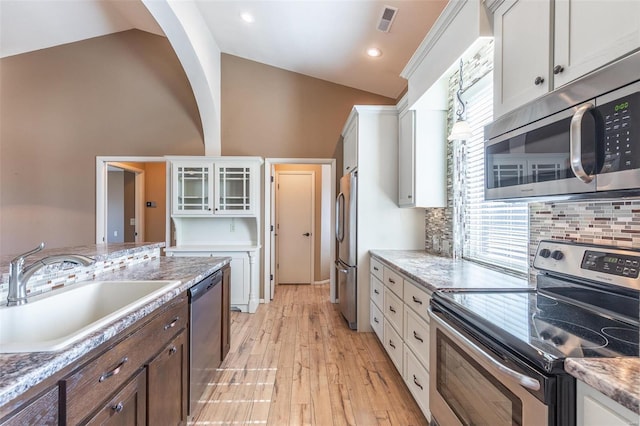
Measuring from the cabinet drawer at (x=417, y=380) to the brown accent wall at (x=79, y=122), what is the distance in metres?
3.69

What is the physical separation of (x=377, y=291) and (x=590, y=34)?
7.63 ft

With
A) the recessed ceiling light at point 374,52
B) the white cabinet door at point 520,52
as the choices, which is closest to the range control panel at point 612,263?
the white cabinet door at point 520,52

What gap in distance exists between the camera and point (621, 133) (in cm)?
86

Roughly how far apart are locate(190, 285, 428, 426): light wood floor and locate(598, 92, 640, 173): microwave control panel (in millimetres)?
1704

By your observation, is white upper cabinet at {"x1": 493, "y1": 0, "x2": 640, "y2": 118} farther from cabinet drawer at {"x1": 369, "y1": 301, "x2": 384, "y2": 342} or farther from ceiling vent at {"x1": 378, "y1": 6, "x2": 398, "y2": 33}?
cabinet drawer at {"x1": 369, "y1": 301, "x2": 384, "y2": 342}

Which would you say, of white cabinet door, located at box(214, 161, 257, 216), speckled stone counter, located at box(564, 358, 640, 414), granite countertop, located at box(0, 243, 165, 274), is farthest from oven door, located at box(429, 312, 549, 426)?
white cabinet door, located at box(214, 161, 257, 216)

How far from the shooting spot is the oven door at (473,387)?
2.81ft

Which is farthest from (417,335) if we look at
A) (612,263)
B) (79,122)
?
(79,122)

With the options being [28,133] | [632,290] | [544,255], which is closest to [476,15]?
[544,255]

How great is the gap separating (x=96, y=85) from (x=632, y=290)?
5.60 metres

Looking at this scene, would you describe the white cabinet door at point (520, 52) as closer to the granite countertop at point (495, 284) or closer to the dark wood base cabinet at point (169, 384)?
the granite countertop at point (495, 284)

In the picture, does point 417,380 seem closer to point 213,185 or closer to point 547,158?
point 547,158

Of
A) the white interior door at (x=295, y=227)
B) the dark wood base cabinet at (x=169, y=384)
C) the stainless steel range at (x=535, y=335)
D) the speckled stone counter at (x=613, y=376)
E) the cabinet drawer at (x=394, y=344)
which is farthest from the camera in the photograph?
the white interior door at (x=295, y=227)

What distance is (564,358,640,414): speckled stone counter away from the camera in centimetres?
60
